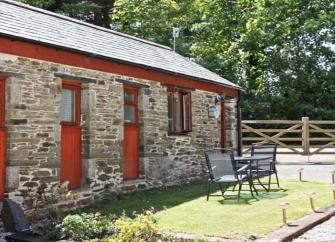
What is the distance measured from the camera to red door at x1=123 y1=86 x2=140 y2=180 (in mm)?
11250

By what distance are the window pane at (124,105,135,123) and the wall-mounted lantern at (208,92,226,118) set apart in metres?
3.66

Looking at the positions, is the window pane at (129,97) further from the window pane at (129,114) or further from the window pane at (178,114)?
the window pane at (178,114)

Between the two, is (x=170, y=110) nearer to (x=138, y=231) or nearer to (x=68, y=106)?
(x=68, y=106)

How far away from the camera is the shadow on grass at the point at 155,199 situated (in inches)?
359

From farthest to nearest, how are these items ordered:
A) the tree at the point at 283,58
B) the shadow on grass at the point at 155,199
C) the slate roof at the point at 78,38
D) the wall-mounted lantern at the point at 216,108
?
the tree at the point at 283,58 → the wall-mounted lantern at the point at 216,108 → the shadow on grass at the point at 155,199 → the slate roof at the point at 78,38

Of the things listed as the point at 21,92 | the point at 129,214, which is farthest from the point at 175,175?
the point at 21,92

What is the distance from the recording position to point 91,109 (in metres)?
9.86

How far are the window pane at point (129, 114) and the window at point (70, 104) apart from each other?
1.72m

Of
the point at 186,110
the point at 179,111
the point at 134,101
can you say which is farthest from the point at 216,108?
the point at 134,101

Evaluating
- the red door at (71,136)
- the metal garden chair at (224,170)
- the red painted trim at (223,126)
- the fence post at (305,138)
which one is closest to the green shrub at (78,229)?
the red door at (71,136)

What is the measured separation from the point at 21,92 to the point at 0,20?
4.54 feet

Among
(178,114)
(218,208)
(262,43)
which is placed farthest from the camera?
(262,43)

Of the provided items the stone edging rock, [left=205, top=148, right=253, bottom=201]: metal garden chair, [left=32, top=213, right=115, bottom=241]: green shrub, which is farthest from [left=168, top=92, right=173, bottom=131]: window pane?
[left=32, top=213, right=115, bottom=241]: green shrub

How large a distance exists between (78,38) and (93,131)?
7.35 feet
